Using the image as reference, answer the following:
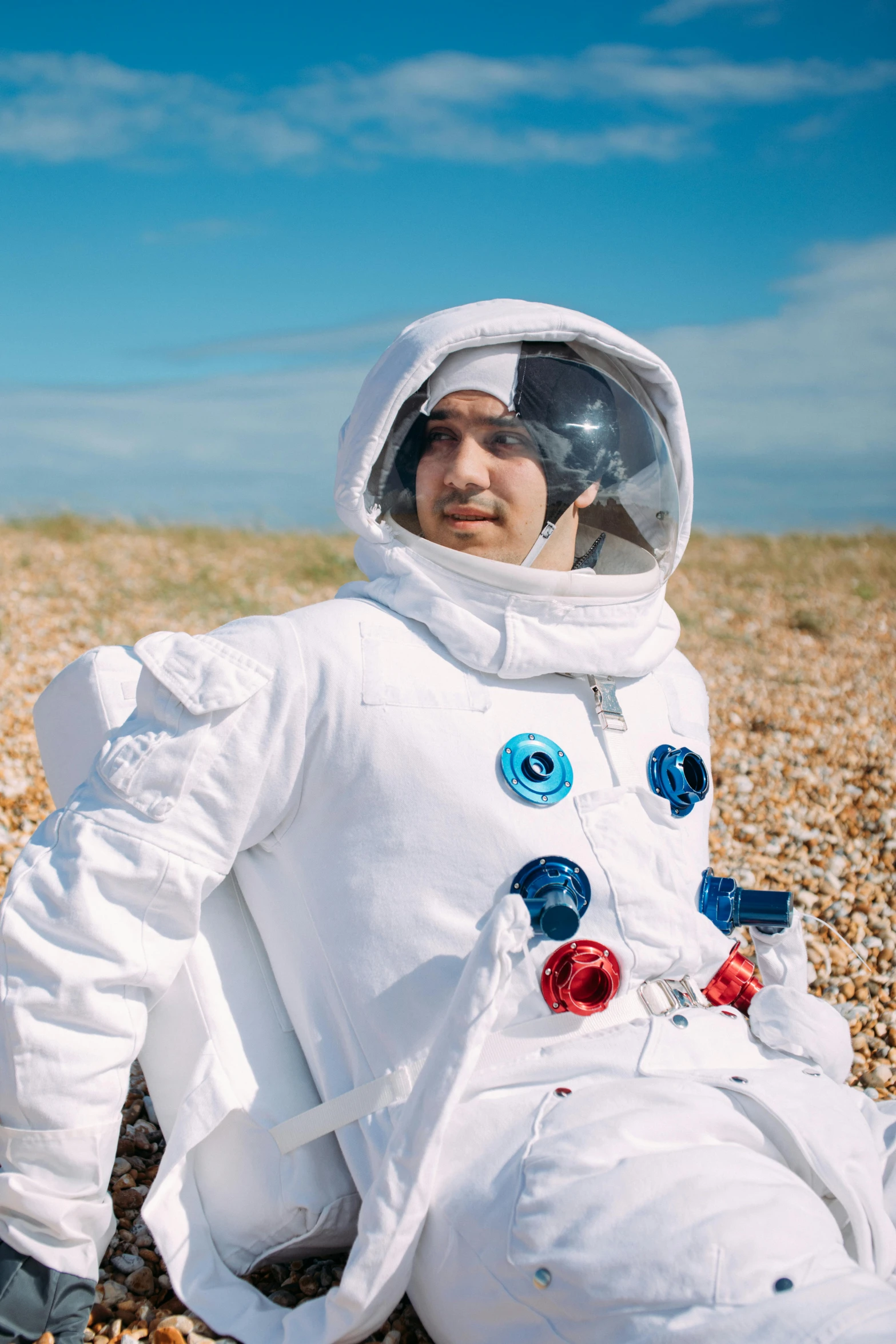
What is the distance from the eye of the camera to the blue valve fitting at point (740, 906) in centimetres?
275

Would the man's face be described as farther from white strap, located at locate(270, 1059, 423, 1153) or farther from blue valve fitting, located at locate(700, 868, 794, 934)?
white strap, located at locate(270, 1059, 423, 1153)

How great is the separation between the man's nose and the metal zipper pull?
1.73 feet

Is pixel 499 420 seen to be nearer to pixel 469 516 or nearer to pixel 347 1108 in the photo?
pixel 469 516

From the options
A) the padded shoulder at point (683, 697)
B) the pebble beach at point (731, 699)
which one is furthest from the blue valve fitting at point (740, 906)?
the pebble beach at point (731, 699)

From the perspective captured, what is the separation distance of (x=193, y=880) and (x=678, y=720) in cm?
133

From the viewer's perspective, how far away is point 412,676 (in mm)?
2479

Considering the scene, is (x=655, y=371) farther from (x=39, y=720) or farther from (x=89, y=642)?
(x=89, y=642)

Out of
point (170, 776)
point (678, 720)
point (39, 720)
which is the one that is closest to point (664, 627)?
point (678, 720)

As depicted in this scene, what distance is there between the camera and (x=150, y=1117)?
3.37 m

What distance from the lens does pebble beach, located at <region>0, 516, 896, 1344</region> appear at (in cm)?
306

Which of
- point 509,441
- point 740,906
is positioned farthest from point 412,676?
point 740,906

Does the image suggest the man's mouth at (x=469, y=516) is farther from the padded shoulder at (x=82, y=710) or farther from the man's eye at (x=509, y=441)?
the padded shoulder at (x=82, y=710)

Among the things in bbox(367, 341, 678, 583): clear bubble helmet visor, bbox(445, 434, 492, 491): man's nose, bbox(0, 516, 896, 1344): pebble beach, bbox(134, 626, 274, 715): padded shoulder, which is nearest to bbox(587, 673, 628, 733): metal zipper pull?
bbox(367, 341, 678, 583): clear bubble helmet visor

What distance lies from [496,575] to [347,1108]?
3.88 feet
